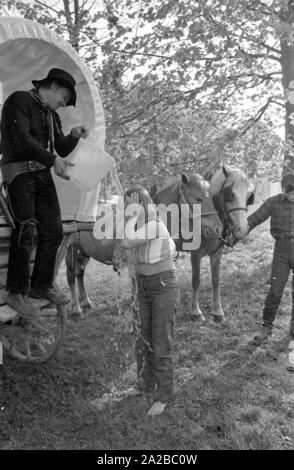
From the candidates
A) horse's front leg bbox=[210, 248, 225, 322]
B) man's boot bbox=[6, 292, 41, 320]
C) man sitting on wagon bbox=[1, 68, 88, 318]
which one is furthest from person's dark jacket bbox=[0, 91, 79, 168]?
horse's front leg bbox=[210, 248, 225, 322]

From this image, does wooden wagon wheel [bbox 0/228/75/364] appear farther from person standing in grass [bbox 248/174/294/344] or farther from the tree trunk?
the tree trunk

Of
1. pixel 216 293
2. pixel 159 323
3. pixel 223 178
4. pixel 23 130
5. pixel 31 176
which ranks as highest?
pixel 23 130

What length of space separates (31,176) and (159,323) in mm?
1559

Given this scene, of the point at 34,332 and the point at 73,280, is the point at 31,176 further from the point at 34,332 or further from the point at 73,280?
the point at 73,280

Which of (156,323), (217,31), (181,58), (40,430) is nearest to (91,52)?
(181,58)

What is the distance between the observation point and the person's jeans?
3.71 metres

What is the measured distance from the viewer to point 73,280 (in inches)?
267

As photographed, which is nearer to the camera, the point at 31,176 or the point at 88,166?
the point at 31,176

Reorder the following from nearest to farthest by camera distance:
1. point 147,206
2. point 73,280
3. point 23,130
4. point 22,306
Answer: point 23,130 → point 22,306 → point 147,206 → point 73,280

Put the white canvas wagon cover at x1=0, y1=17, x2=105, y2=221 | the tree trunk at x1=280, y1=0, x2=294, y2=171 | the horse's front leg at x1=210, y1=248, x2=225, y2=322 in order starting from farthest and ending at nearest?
the tree trunk at x1=280, y1=0, x2=294, y2=171, the horse's front leg at x1=210, y1=248, x2=225, y2=322, the white canvas wagon cover at x1=0, y1=17, x2=105, y2=221

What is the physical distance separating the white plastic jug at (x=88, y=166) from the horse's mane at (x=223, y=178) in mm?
2216

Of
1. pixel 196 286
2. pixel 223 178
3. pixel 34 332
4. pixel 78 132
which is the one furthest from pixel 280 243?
pixel 34 332

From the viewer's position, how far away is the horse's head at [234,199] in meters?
5.36

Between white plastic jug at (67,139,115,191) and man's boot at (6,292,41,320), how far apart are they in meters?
1.09
